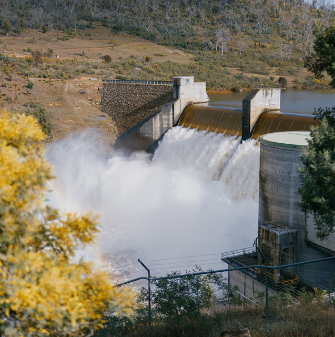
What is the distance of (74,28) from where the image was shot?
81.1 m

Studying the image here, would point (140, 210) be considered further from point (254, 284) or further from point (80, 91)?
point (80, 91)

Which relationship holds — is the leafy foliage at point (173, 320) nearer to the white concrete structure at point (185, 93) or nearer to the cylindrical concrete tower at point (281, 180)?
the cylindrical concrete tower at point (281, 180)

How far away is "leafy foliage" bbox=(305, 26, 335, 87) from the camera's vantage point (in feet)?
24.0

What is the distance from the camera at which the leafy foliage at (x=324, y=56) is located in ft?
24.0

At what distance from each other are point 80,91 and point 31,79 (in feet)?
17.7

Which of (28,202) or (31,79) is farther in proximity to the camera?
(31,79)

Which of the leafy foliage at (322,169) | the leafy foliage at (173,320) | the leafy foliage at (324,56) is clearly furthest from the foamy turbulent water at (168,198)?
the leafy foliage at (324,56)

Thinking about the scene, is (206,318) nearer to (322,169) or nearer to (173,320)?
(173,320)

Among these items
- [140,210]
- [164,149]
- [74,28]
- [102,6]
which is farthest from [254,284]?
[102,6]

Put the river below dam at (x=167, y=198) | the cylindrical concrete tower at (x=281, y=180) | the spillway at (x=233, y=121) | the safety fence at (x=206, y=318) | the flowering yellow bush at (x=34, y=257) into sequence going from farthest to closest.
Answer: the spillway at (x=233, y=121), the river below dam at (x=167, y=198), the cylindrical concrete tower at (x=281, y=180), the safety fence at (x=206, y=318), the flowering yellow bush at (x=34, y=257)

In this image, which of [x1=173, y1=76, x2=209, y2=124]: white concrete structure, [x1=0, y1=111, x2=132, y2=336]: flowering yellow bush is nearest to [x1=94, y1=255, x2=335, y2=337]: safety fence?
[x1=0, y1=111, x2=132, y2=336]: flowering yellow bush

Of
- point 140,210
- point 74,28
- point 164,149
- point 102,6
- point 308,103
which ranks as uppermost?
point 102,6

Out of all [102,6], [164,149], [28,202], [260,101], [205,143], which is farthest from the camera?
[102,6]

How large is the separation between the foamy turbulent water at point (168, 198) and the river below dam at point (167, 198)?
35mm
